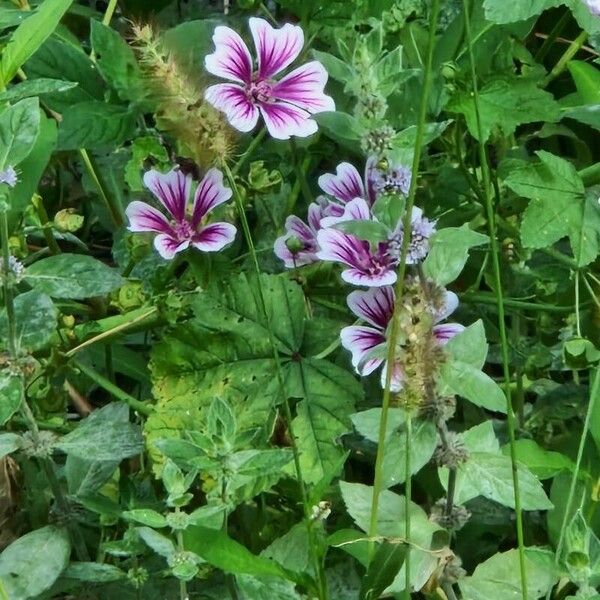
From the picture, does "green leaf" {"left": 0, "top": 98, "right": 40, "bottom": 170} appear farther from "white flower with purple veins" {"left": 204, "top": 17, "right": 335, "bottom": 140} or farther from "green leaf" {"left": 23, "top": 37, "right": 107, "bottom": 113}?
"green leaf" {"left": 23, "top": 37, "right": 107, "bottom": 113}

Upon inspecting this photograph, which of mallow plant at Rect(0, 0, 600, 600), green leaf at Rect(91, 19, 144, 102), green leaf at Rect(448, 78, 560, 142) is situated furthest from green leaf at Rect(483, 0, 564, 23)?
green leaf at Rect(91, 19, 144, 102)

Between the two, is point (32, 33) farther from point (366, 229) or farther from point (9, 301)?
point (366, 229)

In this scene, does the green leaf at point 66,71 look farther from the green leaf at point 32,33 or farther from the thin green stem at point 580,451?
the thin green stem at point 580,451

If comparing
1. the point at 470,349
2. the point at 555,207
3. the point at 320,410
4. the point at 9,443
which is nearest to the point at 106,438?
the point at 9,443

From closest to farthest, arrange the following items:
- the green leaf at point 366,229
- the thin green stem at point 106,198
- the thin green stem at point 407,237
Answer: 1. the thin green stem at point 407,237
2. the green leaf at point 366,229
3. the thin green stem at point 106,198

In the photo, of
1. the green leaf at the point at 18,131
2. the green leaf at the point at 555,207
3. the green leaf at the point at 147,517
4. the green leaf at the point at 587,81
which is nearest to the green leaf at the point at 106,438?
the green leaf at the point at 147,517

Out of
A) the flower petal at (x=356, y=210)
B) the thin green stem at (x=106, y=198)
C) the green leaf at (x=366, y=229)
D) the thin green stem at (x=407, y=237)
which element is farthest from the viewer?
the thin green stem at (x=106, y=198)
